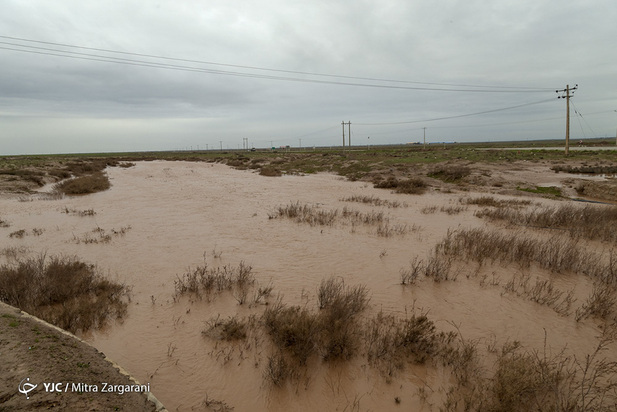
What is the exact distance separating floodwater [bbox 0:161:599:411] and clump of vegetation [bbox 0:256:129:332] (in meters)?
0.37

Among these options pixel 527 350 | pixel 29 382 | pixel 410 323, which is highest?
pixel 29 382

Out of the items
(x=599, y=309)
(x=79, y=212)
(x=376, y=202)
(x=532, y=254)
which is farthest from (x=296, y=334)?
(x=79, y=212)

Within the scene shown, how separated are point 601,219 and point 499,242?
20.1 ft

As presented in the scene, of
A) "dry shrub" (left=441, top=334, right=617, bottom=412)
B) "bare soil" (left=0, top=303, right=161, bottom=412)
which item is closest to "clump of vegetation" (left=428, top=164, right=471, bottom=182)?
"dry shrub" (left=441, top=334, right=617, bottom=412)

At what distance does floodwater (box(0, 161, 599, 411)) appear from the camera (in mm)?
3941

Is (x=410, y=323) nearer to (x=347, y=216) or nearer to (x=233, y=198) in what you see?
(x=347, y=216)

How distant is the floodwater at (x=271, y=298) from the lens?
3.94 metres

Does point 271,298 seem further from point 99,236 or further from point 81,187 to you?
point 81,187

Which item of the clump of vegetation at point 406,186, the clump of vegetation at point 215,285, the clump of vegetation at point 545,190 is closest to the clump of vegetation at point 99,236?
the clump of vegetation at point 215,285

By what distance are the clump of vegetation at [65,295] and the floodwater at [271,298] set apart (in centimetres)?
37

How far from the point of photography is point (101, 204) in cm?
1714

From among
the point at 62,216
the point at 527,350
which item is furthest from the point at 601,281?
the point at 62,216

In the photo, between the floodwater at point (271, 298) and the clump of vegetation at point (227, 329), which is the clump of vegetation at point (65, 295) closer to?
the floodwater at point (271, 298)

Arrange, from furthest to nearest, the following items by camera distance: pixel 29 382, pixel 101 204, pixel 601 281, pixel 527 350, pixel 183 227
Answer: pixel 101 204 < pixel 183 227 < pixel 601 281 < pixel 527 350 < pixel 29 382
